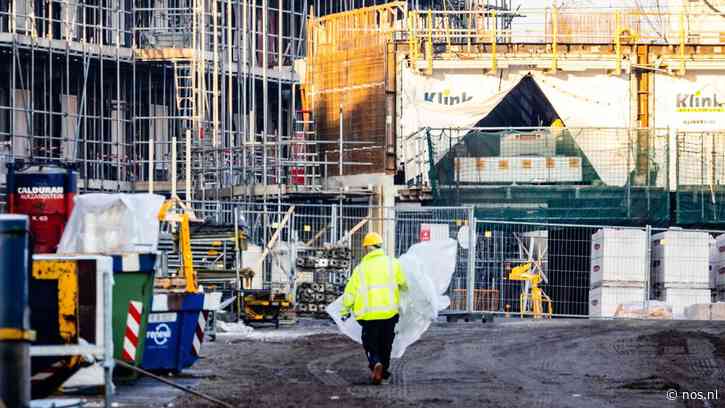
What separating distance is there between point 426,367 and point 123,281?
170 inches

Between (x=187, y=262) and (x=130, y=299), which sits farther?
(x=187, y=262)

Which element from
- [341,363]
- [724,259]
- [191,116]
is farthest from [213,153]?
[341,363]

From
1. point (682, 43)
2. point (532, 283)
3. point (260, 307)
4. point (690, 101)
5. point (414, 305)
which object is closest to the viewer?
point (414, 305)

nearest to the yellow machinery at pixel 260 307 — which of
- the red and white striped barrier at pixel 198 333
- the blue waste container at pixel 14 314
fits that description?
the red and white striped barrier at pixel 198 333

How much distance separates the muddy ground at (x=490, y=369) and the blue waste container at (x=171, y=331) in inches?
17.7

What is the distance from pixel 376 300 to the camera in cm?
1664

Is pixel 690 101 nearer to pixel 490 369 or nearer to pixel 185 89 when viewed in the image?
pixel 185 89

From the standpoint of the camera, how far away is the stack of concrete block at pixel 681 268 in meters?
30.2

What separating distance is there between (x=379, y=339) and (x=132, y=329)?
262 centimetres

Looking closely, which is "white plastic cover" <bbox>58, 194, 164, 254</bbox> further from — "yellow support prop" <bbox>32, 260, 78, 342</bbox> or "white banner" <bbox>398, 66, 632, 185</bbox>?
"white banner" <bbox>398, 66, 632, 185</bbox>

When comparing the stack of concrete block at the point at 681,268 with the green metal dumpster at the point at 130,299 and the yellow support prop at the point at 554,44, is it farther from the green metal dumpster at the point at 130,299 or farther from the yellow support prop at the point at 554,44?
the green metal dumpster at the point at 130,299

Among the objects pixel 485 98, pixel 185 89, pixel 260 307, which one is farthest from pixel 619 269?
pixel 185 89

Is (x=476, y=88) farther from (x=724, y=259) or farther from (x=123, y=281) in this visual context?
(x=123, y=281)

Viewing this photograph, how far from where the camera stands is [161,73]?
43719mm
